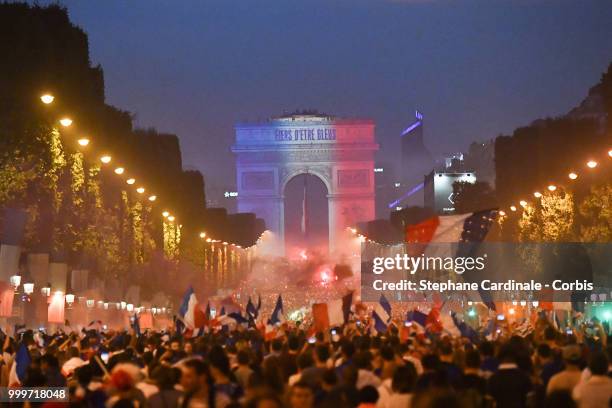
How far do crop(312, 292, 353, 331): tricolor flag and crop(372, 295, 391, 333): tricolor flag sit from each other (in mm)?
434

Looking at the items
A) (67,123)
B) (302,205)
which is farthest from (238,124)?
(67,123)

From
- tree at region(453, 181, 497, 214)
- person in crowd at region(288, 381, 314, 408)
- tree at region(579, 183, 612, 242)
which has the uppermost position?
tree at region(453, 181, 497, 214)

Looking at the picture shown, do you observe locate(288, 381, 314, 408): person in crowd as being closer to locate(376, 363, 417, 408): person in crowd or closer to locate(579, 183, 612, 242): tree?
locate(376, 363, 417, 408): person in crowd

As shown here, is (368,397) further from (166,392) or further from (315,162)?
(315,162)

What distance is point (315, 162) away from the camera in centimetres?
13575

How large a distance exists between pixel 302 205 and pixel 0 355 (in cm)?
14048

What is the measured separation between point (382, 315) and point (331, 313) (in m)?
1.58

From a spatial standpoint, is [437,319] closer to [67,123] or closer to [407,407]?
[407,407]

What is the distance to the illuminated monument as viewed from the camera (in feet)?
442

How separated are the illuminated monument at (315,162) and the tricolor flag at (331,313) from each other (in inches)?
4363

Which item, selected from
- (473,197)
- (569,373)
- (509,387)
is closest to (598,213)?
(569,373)

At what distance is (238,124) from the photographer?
13675 centimetres

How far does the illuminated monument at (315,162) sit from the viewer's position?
135 meters

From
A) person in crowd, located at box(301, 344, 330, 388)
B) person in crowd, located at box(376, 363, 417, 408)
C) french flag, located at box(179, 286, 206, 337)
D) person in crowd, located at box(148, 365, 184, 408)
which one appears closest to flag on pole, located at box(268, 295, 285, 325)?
french flag, located at box(179, 286, 206, 337)
